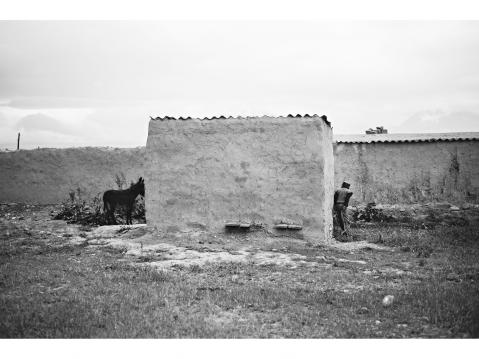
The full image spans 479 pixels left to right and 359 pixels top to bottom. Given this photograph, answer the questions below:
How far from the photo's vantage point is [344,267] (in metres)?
7.31

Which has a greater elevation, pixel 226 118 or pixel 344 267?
pixel 226 118

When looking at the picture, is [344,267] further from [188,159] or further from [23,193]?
[23,193]

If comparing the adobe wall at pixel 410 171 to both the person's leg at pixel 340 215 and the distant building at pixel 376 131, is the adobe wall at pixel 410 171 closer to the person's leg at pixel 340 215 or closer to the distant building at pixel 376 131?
the person's leg at pixel 340 215

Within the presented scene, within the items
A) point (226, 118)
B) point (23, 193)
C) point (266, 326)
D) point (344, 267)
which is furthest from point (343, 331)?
point (23, 193)

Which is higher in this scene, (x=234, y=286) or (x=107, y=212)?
(x=107, y=212)

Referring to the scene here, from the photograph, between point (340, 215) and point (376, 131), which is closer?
point (340, 215)

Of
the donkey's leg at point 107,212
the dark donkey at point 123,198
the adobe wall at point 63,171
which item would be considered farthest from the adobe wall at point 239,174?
the adobe wall at point 63,171

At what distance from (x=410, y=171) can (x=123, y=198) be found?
8.93m

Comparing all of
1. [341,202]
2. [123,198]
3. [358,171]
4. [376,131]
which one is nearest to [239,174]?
[341,202]

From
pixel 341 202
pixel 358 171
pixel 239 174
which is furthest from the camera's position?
pixel 358 171

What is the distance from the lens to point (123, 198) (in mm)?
12258

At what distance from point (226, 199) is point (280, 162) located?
1466mm

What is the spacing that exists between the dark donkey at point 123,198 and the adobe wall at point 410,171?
642 cm

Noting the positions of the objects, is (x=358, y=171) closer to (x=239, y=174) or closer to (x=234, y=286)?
(x=239, y=174)
